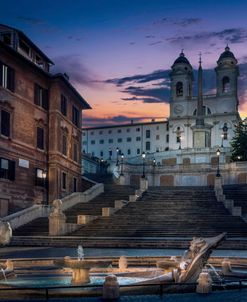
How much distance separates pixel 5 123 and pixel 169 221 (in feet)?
46.0

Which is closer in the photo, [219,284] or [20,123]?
[219,284]

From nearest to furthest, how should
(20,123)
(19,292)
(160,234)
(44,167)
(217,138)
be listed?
(19,292), (160,234), (20,123), (44,167), (217,138)

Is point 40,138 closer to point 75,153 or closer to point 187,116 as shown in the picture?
point 75,153

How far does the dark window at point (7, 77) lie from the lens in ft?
127

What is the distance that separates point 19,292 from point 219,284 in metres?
5.26

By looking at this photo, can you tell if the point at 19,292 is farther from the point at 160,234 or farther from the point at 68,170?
the point at 68,170

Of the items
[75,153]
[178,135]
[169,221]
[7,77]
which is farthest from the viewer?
[178,135]

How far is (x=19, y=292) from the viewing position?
1233cm

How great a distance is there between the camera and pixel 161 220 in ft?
119

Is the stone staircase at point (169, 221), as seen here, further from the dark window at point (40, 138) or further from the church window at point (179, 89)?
the church window at point (179, 89)

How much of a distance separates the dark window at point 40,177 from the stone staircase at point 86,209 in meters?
3.55

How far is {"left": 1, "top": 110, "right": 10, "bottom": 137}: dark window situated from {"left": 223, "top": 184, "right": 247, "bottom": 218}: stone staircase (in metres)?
18.4

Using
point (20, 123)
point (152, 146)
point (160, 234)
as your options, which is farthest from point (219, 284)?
point (152, 146)

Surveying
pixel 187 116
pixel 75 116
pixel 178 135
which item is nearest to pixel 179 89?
pixel 187 116
